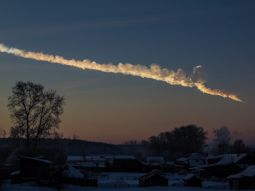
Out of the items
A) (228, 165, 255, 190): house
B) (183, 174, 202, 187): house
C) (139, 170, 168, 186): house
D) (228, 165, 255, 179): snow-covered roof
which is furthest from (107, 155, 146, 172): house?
(228, 165, 255, 190): house

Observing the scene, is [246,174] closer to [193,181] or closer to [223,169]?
[193,181]

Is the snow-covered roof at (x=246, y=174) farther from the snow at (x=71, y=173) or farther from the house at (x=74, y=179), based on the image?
the snow at (x=71, y=173)

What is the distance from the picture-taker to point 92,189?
64.4 meters

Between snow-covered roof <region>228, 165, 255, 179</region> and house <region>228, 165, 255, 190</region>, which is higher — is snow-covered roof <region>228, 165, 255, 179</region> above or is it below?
above

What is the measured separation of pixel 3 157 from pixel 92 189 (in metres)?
59.2

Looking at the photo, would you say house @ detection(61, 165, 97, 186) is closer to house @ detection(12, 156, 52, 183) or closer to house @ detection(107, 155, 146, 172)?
house @ detection(12, 156, 52, 183)

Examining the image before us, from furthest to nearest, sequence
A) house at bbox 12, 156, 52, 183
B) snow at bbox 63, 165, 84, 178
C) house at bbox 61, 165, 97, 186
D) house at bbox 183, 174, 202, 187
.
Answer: house at bbox 183, 174, 202, 187
snow at bbox 63, 165, 84, 178
house at bbox 12, 156, 52, 183
house at bbox 61, 165, 97, 186

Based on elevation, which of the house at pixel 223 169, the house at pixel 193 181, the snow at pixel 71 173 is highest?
the house at pixel 223 169

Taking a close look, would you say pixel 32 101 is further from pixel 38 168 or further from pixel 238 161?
pixel 238 161

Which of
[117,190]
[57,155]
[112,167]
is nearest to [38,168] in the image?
[117,190]

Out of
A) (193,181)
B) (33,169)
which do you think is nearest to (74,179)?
(33,169)

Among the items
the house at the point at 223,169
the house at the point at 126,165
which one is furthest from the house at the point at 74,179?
the house at the point at 126,165

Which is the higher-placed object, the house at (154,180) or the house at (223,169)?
the house at (223,169)

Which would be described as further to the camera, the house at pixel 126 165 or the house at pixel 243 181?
the house at pixel 126 165
